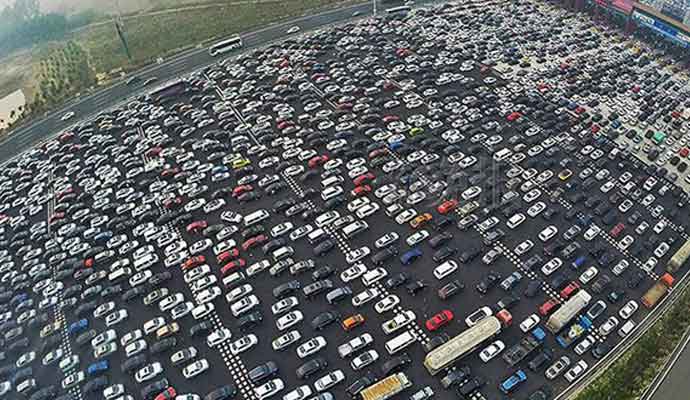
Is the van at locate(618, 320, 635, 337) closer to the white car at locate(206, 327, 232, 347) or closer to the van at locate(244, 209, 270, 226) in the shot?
the white car at locate(206, 327, 232, 347)

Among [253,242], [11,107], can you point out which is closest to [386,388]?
[253,242]

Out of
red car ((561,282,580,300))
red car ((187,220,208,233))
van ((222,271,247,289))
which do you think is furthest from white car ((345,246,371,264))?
red car ((561,282,580,300))

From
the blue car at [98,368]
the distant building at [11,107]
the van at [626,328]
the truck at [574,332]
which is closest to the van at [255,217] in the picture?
the blue car at [98,368]

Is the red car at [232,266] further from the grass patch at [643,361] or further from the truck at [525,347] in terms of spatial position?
the grass patch at [643,361]

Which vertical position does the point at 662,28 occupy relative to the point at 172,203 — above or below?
above

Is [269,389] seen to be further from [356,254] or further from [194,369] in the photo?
[356,254]

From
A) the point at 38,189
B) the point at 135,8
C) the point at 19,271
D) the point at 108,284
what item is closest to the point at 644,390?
the point at 108,284
